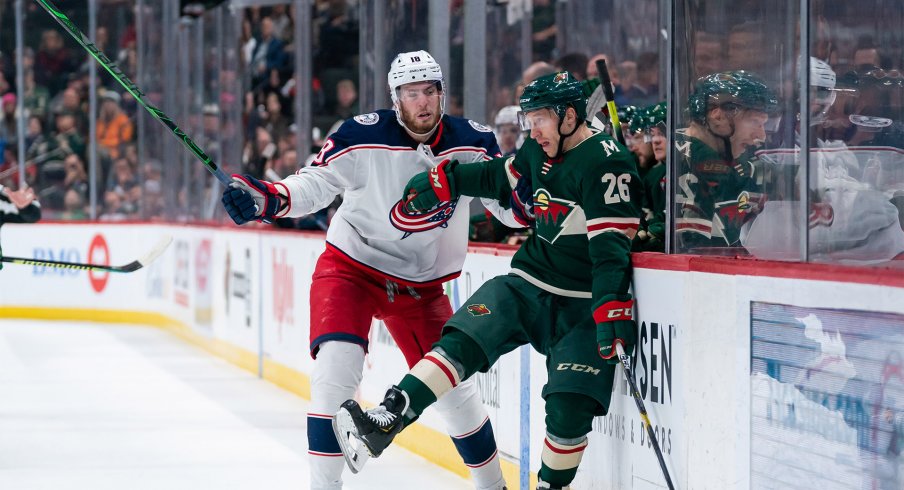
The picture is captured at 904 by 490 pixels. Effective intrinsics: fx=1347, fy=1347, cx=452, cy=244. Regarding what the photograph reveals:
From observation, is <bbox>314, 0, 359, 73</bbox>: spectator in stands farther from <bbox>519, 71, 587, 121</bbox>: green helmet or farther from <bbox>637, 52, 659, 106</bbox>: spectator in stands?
<bbox>519, 71, 587, 121</bbox>: green helmet

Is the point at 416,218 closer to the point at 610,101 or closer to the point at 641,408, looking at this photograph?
the point at 610,101

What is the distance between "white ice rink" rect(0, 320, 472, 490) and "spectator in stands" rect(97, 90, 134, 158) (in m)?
3.33

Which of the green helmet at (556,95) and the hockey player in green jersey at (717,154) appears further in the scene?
the green helmet at (556,95)

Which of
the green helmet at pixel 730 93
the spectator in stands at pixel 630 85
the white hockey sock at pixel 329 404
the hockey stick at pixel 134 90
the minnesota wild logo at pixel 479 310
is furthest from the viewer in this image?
the spectator in stands at pixel 630 85

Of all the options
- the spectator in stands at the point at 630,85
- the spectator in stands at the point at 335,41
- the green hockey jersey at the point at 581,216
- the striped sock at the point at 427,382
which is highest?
the spectator in stands at the point at 335,41

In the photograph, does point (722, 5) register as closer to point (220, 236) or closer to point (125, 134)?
point (220, 236)

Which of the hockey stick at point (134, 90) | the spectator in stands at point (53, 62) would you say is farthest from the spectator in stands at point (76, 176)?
the hockey stick at point (134, 90)

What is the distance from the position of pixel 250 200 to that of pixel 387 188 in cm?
49

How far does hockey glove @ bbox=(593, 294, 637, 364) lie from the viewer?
10.7 ft

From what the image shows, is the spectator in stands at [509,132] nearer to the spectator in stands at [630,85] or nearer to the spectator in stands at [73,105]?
the spectator in stands at [630,85]

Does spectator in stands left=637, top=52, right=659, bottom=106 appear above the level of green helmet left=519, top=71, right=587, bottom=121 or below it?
above

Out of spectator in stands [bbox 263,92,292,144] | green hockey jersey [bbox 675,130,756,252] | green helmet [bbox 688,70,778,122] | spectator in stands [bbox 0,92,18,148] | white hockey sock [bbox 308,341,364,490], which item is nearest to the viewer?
green helmet [bbox 688,70,778,122]

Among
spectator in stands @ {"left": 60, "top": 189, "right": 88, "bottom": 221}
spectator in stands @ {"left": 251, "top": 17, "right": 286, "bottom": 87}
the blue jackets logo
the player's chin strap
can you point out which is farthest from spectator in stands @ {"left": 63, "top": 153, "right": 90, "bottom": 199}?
the player's chin strap

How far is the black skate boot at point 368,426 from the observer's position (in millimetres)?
3279
